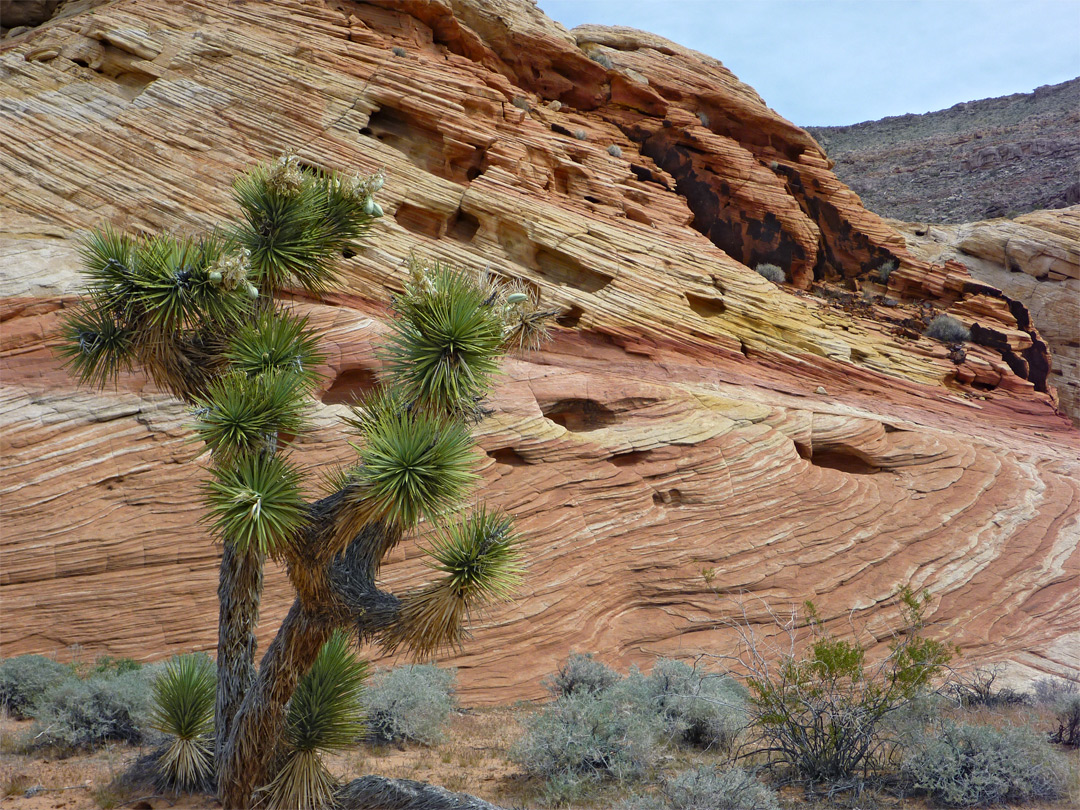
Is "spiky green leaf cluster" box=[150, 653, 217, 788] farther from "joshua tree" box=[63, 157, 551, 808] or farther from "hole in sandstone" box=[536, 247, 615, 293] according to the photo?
"hole in sandstone" box=[536, 247, 615, 293]

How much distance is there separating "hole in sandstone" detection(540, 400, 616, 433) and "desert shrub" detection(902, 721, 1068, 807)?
7.66m

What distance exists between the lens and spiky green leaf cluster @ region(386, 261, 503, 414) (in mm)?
6301

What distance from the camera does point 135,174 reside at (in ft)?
44.8

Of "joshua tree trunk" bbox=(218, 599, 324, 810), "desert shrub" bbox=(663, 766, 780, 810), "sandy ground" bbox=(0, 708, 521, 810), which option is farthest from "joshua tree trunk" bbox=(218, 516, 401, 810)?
"desert shrub" bbox=(663, 766, 780, 810)

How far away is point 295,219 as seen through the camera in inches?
276

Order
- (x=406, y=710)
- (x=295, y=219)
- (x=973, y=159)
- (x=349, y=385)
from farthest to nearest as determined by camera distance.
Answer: (x=973, y=159)
(x=349, y=385)
(x=406, y=710)
(x=295, y=219)

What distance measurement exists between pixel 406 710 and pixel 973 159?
38.6 metres

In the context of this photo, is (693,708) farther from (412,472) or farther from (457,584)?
(412,472)

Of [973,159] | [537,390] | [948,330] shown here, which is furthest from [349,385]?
[973,159]

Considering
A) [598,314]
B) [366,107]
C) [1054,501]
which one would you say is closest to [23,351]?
[366,107]

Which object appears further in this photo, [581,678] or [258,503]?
[581,678]

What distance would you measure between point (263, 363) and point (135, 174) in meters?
9.49

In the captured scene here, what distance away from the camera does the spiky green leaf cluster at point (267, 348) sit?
6513 mm

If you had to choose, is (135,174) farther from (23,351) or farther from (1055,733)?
(1055,733)
